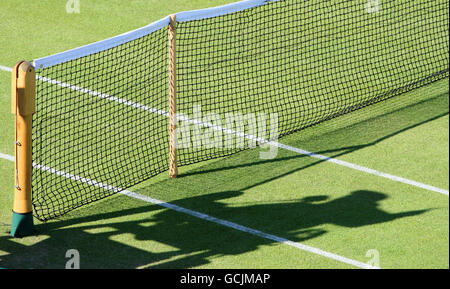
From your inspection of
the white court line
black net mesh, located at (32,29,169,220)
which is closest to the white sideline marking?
black net mesh, located at (32,29,169,220)

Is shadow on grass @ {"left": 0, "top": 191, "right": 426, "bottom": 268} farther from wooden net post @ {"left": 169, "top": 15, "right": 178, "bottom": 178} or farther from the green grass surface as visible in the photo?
wooden net post @ {"left": 169, "top": 15, "right": 178, "bottom": 178}

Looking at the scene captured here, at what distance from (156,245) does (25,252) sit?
155 centimetres

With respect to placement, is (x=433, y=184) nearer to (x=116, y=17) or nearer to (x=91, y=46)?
(x=91, y=46)

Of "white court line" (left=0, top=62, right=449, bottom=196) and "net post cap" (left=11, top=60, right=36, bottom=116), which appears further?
"white court line" (left=0, top=62, right=449, bottom=196)

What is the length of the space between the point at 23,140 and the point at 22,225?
108 centimetres

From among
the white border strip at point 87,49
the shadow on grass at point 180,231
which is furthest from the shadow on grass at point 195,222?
the white border strip at point 87,49

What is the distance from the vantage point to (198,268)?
1086cm

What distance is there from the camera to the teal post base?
1133 cm

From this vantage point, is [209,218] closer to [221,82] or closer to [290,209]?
[290,209]

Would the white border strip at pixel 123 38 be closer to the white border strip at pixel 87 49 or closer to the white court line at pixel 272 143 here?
the white border strip at pixel 87 49

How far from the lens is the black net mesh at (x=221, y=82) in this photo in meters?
13.2

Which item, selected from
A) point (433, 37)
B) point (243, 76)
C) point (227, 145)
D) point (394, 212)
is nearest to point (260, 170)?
point (227, 145)

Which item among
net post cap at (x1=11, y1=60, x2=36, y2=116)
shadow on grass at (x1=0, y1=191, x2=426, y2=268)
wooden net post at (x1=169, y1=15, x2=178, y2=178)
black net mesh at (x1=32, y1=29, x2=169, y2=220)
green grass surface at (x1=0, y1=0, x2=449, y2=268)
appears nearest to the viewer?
net post cap at (x1=11, y1=60, x2=36, y2=116)

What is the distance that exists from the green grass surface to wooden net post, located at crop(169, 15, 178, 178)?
0.78ft
